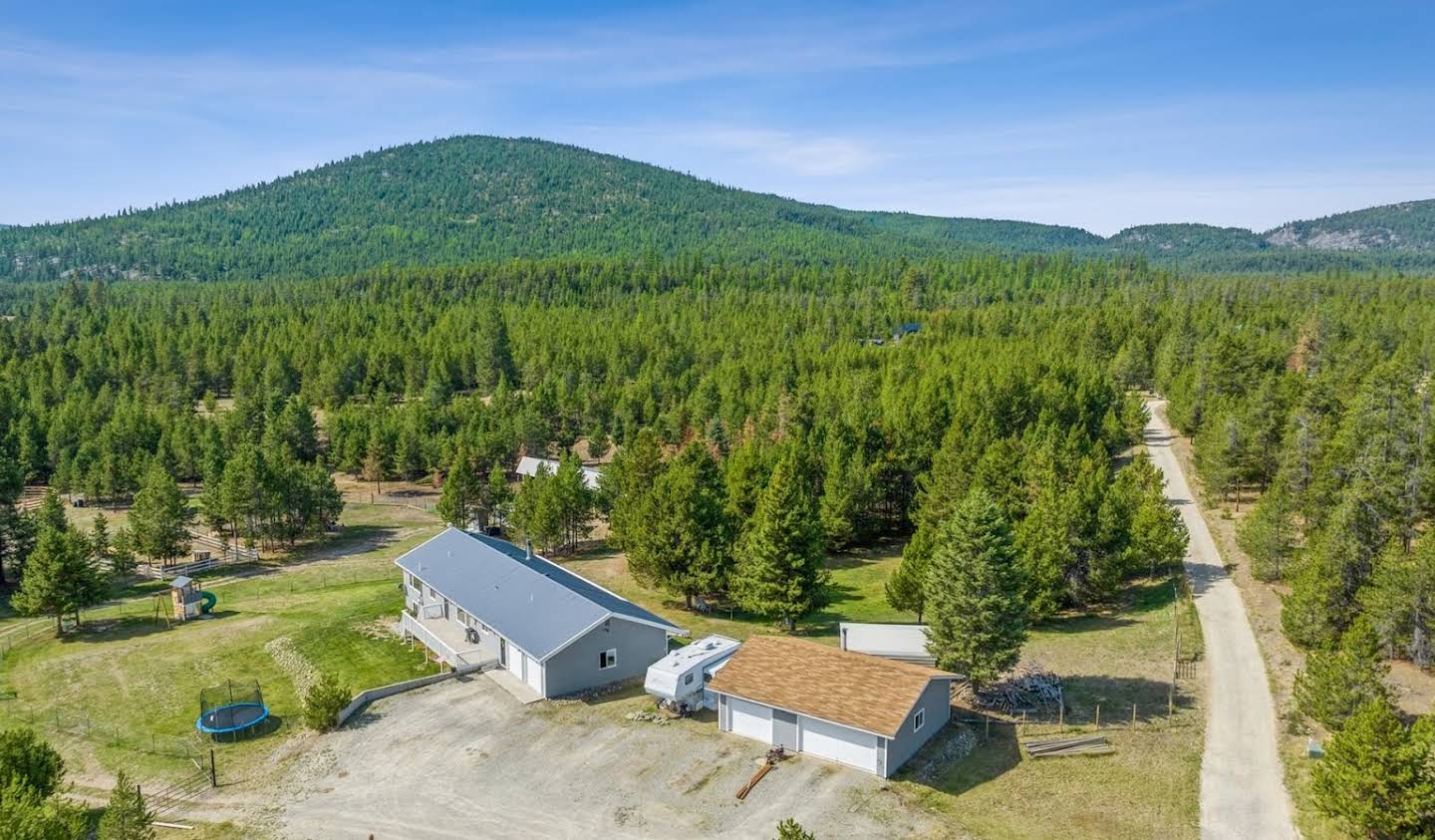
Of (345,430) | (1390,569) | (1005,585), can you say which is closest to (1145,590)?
(1390,569)

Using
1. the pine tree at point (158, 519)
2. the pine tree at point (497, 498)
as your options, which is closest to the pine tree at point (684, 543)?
the pine tree at point (497, 498)

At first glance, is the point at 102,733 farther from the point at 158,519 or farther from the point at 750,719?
the point at 158,519

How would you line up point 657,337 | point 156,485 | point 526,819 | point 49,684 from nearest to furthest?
point 526,819 < point 49,684 < point 156,485 < point 657,337

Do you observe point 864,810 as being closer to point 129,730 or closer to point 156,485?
point 129,730

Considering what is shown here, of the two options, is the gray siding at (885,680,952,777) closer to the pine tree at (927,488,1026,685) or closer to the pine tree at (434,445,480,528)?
the pine tree at (927,488,1026,685)

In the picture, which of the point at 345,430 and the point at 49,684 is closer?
the point at 49,684

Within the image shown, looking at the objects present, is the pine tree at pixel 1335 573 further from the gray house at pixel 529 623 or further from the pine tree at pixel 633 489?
the pine tree at pixel 633 489
